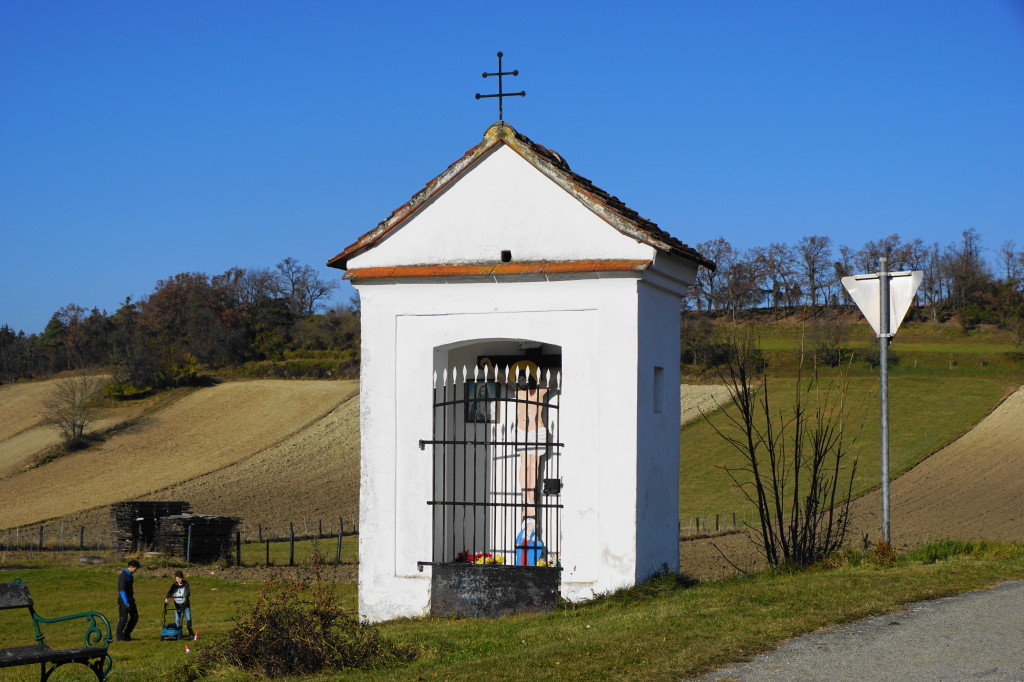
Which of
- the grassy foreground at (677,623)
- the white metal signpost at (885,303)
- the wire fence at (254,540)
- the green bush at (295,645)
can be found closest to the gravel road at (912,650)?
the grassy foreground at (677,623)

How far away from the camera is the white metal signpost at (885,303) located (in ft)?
30.5

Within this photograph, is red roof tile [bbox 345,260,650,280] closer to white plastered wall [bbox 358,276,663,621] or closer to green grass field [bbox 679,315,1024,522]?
white plastered wall [bbox 358,276,663,621]

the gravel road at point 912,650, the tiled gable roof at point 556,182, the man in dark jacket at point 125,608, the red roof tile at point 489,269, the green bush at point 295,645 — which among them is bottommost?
the man in dark jacket at point 125,608

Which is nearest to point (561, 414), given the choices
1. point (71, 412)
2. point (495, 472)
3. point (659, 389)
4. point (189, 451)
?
point (659, 389)

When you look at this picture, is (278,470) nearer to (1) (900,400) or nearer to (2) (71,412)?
(2) (71,412)

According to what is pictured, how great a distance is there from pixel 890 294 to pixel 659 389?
92.8 inches

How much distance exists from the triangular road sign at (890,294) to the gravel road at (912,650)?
2.81m

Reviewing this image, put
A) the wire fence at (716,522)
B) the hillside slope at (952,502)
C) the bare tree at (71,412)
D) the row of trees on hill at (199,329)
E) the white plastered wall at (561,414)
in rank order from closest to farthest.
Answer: the white plastered wall at (561,414)
the hillside slope at (952,502)
the wire fence at (716,522)
the bare tree at (71,412)
the row of trees on hill at (199,329)

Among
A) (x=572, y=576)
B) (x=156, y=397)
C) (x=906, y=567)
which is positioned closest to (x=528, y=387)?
(x=572, y=576)

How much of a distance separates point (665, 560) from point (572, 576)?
44.9 inches

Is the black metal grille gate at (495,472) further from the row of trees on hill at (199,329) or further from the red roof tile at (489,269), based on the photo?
the row of trees on hill at (199,329)

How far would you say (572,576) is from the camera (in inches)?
381

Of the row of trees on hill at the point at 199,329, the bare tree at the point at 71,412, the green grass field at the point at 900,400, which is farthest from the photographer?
the row of trees on hill at the point at 199,329

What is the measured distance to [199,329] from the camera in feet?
271
